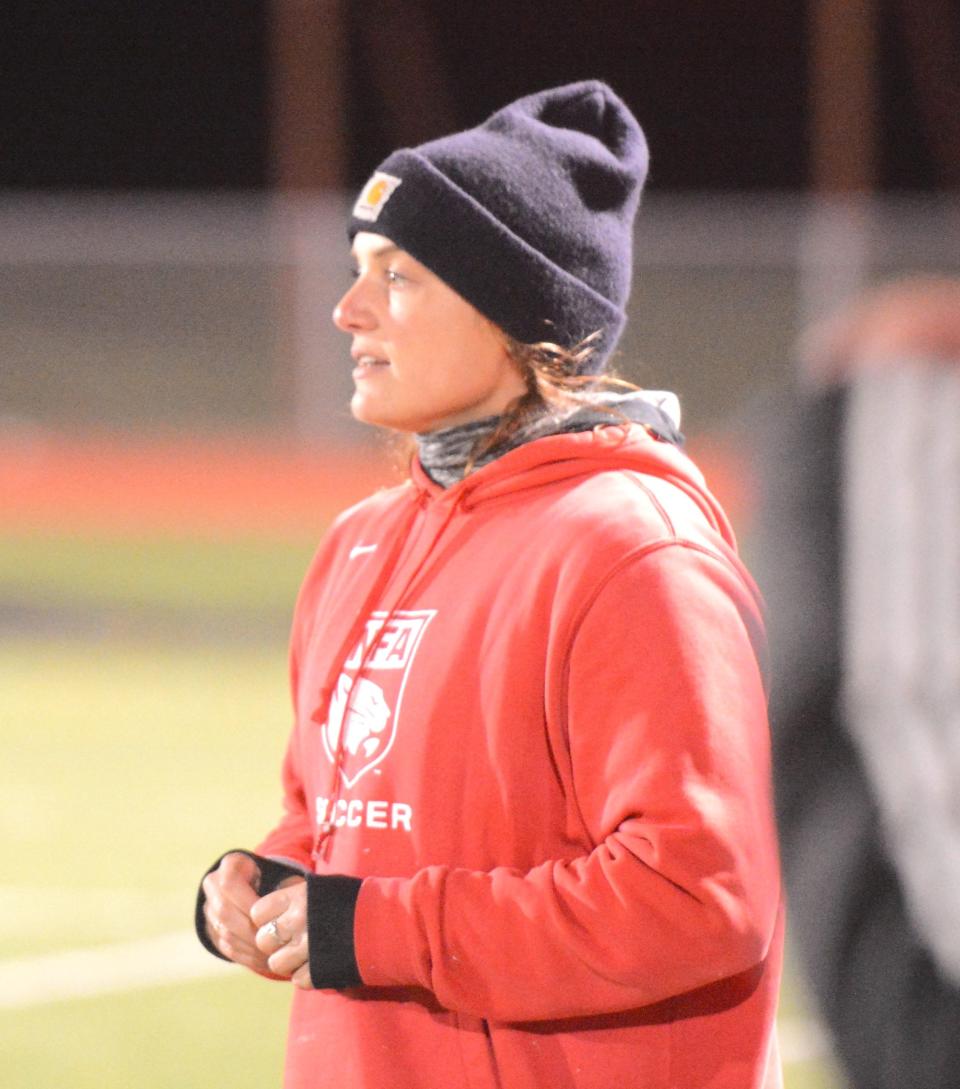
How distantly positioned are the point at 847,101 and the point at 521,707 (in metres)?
21.1

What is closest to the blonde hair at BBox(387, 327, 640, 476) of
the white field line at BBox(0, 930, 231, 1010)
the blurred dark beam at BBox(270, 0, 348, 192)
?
the white field line at BBox(0, 930, 231, 1010)

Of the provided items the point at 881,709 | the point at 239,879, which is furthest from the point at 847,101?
the point at 881,709

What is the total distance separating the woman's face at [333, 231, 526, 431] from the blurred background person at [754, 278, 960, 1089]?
127 centimetres

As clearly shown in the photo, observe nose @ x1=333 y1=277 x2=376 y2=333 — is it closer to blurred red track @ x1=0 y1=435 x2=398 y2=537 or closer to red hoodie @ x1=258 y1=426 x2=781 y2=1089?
red hoodie @ x1=258 y1=426 x2=781 y2=1089

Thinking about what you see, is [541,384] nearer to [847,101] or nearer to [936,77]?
[847,101]

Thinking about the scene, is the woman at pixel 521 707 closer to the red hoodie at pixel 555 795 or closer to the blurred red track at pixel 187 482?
the red hoodie at pixel 555 795

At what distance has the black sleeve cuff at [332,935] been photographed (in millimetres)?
2096

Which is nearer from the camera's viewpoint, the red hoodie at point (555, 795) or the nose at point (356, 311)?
the red hoodie at point (555, 795)

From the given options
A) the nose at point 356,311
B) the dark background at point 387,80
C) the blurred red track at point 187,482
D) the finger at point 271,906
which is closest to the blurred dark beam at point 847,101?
the dark background at point 387,80

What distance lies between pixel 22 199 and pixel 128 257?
10673mm

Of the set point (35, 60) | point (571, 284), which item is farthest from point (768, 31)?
point (571, 284)

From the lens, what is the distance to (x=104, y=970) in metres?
5.94

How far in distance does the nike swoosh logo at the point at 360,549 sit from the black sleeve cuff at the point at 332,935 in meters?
0.55

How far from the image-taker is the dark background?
88.2ft
